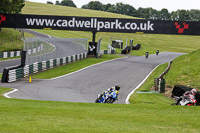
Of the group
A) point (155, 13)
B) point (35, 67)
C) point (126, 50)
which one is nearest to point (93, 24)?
point (35, 67)

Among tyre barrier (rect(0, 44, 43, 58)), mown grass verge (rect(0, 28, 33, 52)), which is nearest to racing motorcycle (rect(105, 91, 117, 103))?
tyre barrier (rect(0, 44, 43, 58))

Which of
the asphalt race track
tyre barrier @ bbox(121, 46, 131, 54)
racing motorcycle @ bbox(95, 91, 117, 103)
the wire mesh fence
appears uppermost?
the wire mesh fence

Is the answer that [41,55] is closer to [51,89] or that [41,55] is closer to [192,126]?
[51,89]

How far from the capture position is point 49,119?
376 inches

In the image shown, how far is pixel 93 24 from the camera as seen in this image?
3881 centimetres

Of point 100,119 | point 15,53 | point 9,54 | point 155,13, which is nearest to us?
point 100,119

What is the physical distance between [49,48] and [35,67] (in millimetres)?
3597

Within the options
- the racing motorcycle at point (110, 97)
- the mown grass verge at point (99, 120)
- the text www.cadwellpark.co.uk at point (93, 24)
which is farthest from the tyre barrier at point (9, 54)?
the mown grass verge at point (99, 120)

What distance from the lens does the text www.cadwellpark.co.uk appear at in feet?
125

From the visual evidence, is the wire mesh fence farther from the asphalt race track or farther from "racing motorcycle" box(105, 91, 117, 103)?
"racing motorcycle" box(105, 91, 117, 103)

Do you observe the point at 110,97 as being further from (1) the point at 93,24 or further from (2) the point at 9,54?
(2) the point at 9,54

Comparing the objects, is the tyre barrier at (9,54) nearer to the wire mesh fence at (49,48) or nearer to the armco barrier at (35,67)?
the wire mesh fence at (49,48)

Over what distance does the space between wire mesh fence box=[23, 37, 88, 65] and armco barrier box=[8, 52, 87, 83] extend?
0.35 metres

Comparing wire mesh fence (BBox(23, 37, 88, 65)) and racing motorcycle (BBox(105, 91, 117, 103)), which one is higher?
wire mesh fence (BBox(23, 37, 88, 65))
